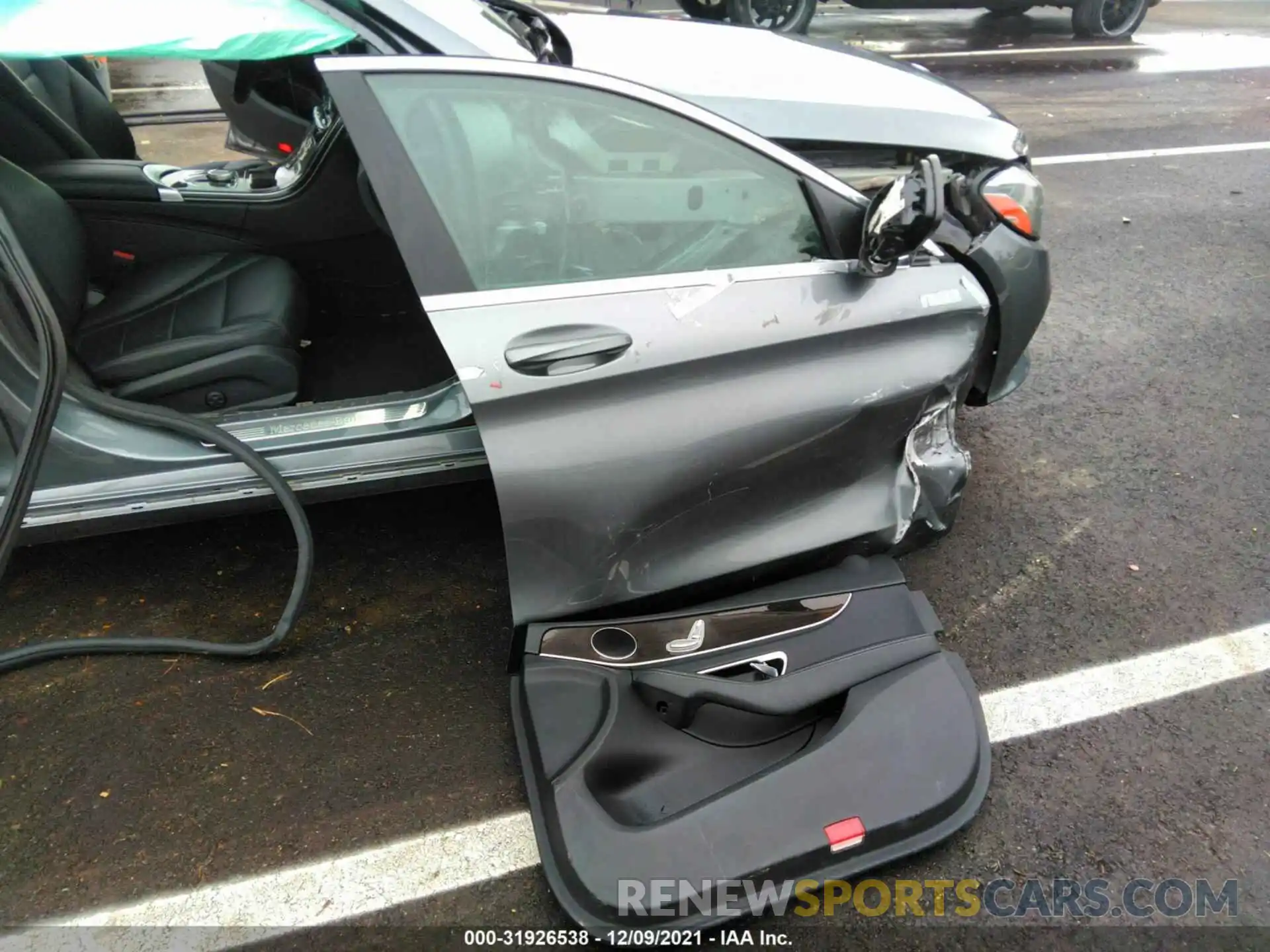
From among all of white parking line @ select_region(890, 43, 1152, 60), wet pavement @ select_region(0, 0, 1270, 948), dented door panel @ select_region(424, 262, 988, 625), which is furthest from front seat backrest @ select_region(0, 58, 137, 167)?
white parking line @ select_region(890, 43, 1152, 60)

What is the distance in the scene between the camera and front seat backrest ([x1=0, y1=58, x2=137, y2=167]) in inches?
114

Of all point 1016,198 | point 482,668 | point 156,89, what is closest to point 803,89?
point 1016,198

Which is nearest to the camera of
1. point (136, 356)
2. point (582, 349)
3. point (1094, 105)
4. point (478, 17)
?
point (582, 349)

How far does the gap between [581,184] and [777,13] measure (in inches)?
342

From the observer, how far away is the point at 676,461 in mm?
2051

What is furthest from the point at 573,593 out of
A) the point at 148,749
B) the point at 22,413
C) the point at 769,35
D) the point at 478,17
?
the point at 769,35

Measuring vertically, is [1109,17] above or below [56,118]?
below

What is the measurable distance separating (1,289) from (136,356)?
0.50 m

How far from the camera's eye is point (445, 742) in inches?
86.9

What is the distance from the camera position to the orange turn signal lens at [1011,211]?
107 inches

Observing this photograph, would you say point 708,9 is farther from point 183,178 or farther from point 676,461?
point 676,461

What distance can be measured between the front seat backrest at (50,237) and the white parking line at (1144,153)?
589 cm

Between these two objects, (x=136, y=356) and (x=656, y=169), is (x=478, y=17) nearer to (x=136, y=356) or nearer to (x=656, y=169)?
(x=656, y=169)

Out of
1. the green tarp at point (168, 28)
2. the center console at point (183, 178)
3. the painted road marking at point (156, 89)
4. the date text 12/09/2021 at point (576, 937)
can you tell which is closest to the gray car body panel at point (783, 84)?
the green tarp at point (168, 28)
